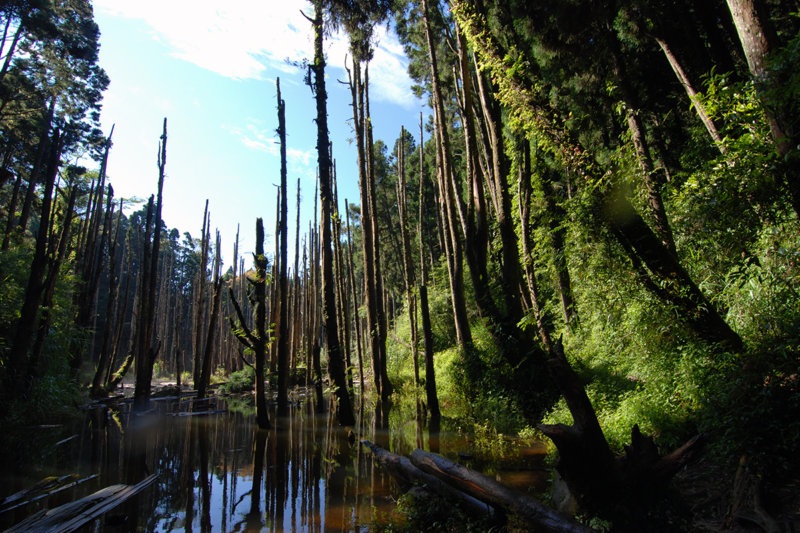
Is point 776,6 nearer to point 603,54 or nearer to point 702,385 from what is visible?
point 603,54

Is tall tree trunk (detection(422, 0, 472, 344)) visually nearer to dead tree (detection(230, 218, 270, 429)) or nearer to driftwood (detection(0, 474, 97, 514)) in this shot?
dead tree (detection(230, 218, 270, 429))

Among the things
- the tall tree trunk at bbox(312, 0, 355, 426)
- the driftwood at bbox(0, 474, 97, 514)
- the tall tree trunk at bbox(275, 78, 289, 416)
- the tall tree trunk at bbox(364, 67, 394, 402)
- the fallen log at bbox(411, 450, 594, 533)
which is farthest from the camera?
the tall tree trunk at bbox(364, 67, 394, 402)

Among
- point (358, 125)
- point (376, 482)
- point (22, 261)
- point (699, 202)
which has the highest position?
point (358, 125)

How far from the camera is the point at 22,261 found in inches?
520

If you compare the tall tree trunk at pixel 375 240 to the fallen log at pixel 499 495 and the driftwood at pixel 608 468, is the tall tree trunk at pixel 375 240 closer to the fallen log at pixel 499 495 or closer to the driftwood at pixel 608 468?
the fallen log at pixel 499 495

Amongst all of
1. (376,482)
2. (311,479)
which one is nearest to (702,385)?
(376,482)

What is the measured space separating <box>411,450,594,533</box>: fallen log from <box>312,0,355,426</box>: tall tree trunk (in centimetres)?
554

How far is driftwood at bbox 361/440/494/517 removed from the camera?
4.14 meters

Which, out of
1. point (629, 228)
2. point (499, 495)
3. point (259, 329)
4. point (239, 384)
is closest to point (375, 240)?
point (259, 329)

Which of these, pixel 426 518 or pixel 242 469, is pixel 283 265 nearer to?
pixel 242 469

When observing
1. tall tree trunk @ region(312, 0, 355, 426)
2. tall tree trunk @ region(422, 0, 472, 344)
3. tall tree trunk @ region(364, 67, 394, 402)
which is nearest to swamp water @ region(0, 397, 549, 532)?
tall tree trunk @ region(312, 0, 355, 426)

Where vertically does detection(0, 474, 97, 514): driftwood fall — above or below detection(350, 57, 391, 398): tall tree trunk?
below

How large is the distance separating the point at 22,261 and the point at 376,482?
14226 mm

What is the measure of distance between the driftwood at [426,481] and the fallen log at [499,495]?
0.19ft
